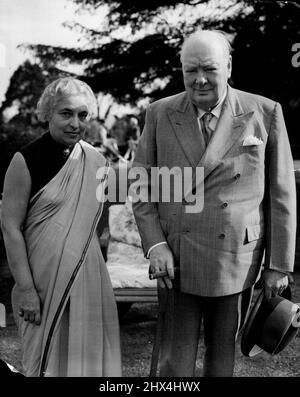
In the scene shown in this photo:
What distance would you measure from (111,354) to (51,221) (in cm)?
57

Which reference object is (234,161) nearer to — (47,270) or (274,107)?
(274,107)

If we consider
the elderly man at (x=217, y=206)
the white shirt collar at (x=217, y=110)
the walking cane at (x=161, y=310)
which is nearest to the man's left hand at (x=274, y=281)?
the elderly man at (x=217, y=206)

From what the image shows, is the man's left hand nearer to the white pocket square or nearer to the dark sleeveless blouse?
the white pocket square

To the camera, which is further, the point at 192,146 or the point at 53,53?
the point at 53,53

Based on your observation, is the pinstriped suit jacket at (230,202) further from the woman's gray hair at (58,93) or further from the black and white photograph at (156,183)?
the woman's gray hair at (58,93)

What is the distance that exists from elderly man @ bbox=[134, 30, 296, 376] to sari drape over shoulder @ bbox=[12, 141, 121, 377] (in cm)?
23

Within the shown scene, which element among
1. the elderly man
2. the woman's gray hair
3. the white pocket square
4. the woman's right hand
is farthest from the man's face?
the woman's right hand

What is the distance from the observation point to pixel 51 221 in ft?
6.39

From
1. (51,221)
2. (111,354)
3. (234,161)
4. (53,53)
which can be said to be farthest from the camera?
(53,53)

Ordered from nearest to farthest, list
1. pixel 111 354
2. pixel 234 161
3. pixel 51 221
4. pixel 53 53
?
1. pixel 234 161
2. pixel 51 221
3. pixel 111 354
4. pixel 53 53

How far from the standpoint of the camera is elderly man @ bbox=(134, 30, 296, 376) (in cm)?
180

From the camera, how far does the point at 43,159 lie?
1911 millimetres

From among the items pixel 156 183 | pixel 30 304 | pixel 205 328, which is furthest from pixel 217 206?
pixel 30 304

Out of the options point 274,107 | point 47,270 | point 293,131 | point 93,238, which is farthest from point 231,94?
point 47,270
